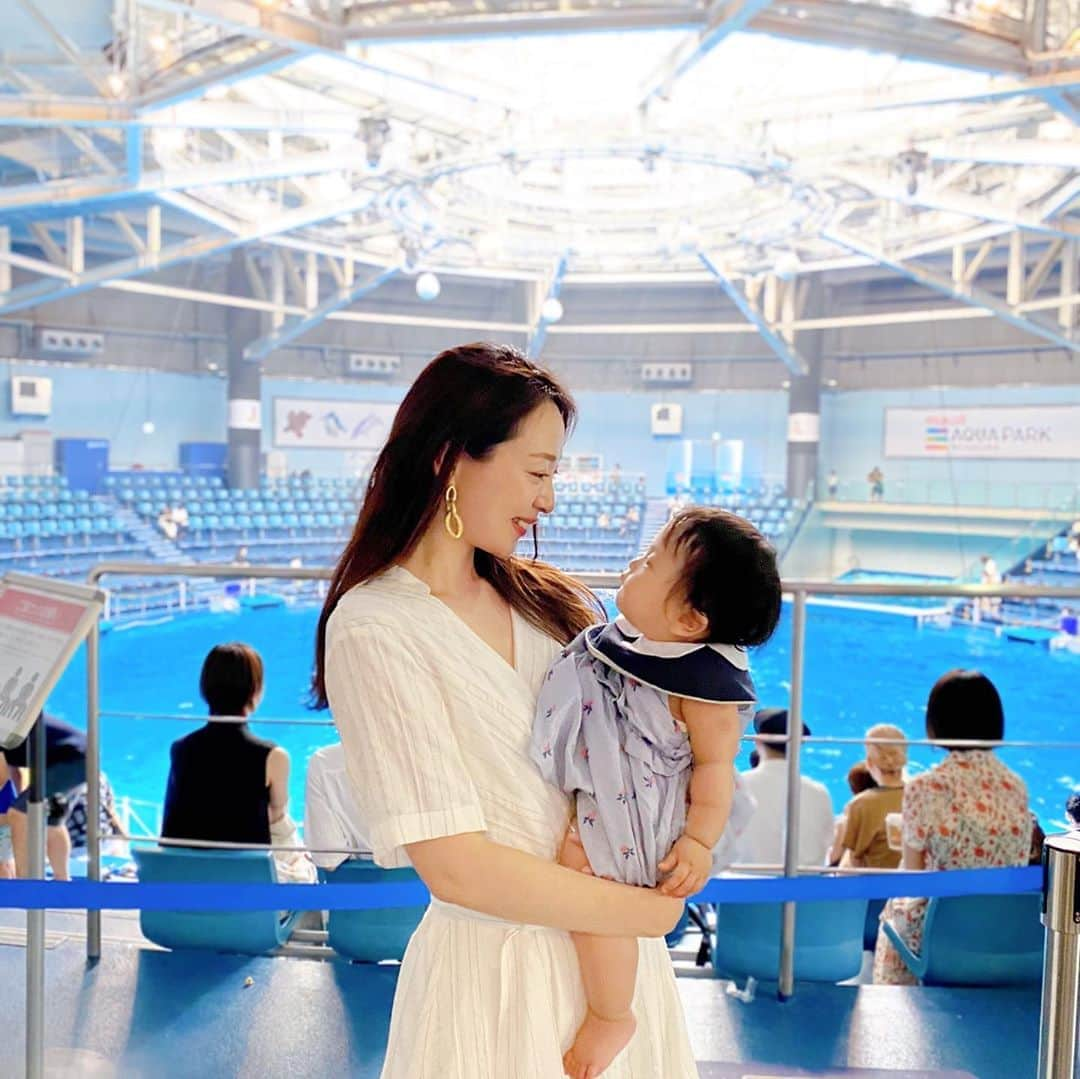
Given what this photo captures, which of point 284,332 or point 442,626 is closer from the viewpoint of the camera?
point 442,626

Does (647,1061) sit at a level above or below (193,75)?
below

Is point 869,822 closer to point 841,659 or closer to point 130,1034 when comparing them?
point 130,1034

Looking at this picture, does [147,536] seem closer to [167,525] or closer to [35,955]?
[167,525]

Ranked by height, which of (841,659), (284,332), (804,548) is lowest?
(841,659)

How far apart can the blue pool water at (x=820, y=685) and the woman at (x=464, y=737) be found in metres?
5.26

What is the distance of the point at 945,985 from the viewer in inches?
79.0

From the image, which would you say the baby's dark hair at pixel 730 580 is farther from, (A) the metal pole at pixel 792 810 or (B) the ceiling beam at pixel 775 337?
(B) the ceiling beam at pixel 775 337

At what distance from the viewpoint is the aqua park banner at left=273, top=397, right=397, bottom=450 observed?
529 inches

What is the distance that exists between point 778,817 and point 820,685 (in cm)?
736

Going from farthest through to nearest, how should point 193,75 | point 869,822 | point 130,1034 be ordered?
point 193,75, point 869,822, point 130,1034

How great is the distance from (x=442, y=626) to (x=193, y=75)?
18.8 feet

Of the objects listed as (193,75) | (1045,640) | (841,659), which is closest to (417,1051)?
(193,75)

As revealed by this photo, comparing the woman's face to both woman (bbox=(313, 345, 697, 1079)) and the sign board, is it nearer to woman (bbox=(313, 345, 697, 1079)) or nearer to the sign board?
woman (bbox=(313, 345, 697, 1079))

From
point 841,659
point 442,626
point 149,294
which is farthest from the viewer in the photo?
point 149,294
